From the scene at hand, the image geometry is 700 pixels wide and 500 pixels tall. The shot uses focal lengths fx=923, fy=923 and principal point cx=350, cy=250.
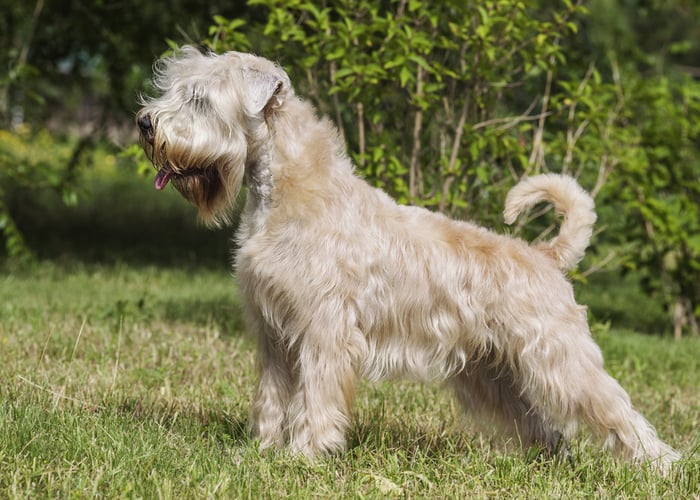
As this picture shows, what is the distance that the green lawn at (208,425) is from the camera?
3500 millimetres

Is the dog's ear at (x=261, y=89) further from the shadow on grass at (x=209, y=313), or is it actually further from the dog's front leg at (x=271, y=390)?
the shadow on grass at (x=209, y=313)

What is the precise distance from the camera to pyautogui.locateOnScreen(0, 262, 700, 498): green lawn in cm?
350

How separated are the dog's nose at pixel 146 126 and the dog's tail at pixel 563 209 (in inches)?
62.8

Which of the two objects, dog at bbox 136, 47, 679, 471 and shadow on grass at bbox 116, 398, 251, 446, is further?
shadow on grass at bbox 116, 398, 251, 446

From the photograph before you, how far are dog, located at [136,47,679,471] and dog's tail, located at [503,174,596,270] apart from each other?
2 centimetres

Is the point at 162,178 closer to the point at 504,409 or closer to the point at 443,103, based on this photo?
the point at 504,409

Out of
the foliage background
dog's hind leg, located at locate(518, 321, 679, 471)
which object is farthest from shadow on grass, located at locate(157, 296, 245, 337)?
dog's hind leg, located at locate(518, 321, 679, 471)

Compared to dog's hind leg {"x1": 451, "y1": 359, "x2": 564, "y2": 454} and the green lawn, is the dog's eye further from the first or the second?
dog's hind leg {"x1": 451, "y1": 359, "x2": 564, "y2": 454}

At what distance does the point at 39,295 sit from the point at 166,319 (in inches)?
48.7

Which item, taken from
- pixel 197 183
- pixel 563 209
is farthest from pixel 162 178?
pixel 563 209

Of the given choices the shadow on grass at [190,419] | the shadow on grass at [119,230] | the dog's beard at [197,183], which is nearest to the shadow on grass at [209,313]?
the shadow on grass at [119,230]

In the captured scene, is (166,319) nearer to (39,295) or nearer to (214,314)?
(214,314)

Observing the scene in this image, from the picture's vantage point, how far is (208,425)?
4445 millimetres

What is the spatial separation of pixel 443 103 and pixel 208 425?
2698mm
